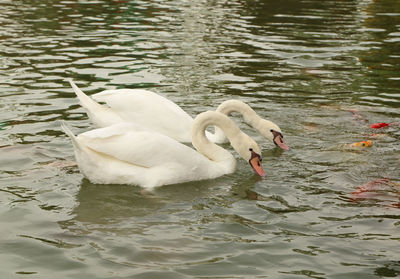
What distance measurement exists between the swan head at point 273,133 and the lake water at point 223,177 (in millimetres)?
147

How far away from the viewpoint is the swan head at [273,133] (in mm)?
8883

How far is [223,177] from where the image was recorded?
Answer: 7961 millimetres

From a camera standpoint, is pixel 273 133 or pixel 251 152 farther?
pixel 273 133

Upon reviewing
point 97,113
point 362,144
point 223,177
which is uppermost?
point 97,113

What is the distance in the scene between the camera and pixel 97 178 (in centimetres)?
746

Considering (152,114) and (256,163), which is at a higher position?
(152,114)

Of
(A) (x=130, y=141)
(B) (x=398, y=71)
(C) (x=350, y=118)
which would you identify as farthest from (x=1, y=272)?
(B) (x=398, y=71)

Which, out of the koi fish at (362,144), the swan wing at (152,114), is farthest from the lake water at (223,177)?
the swan wing at (152,114)

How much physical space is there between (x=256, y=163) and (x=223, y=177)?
0.40 m

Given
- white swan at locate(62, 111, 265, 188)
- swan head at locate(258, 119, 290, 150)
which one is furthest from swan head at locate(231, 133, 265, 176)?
swan head at locate(258, 119, 290, 150)

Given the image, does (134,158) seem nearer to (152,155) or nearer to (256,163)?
(152,155)

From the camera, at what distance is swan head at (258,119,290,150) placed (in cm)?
888

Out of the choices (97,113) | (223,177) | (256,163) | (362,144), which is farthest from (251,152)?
(97,113)

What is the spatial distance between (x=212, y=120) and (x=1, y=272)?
3408 millimetres
